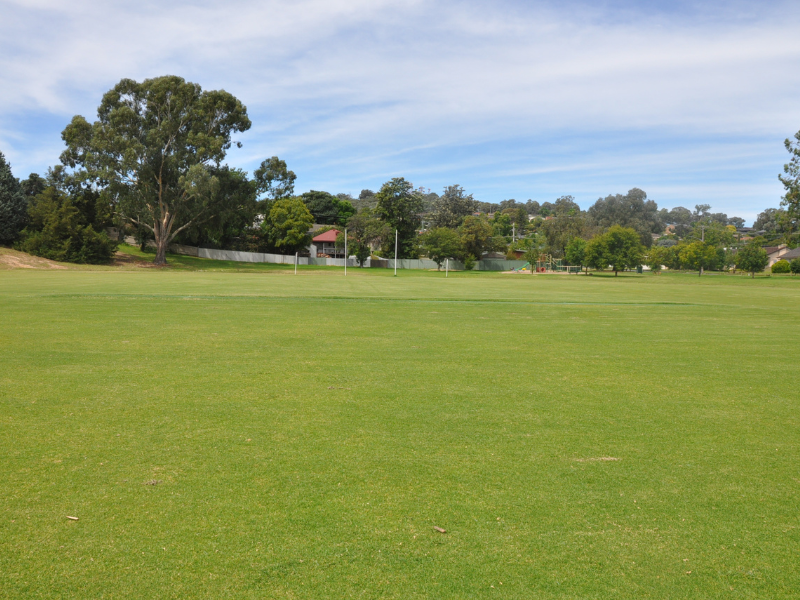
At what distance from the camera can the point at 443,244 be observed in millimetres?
85125

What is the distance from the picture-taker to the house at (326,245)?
10322 cm

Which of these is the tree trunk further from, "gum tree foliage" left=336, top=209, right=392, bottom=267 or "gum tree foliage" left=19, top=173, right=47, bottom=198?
"gum tree foliage" left=336, top=209, right=392, bottom=267

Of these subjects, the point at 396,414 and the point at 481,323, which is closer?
the point at 396,414

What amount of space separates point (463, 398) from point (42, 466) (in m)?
4.68

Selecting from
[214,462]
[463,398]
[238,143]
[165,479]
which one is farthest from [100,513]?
[238,143]

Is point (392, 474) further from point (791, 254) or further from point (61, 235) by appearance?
point (791, 254)

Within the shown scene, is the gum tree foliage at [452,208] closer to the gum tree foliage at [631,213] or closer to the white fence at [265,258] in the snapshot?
the white fence at [265,258]

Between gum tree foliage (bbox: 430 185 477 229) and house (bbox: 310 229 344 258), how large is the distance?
1935 cm

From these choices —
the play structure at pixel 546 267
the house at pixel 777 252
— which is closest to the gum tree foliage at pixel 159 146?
the play structure at pixel 546 267

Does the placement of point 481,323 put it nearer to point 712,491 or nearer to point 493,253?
point 712,491

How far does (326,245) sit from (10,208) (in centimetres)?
5053

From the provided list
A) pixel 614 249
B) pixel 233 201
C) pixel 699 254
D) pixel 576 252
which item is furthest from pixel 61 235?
pixel 699 254

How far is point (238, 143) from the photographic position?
235ft

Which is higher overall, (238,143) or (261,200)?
(238,143)
